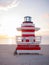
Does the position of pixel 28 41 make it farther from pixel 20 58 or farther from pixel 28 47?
pixel 20 58

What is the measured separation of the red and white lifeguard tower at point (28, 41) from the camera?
124 centimetres

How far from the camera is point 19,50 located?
4.06 ft

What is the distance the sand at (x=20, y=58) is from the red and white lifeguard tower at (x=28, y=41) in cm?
5

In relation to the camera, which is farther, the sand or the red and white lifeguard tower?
the red and white lifeguard tower

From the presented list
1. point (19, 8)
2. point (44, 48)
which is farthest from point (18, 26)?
point (44, 48)

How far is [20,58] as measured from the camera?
3.83 ft

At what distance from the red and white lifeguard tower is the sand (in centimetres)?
5

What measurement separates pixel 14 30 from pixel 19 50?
0.54ft

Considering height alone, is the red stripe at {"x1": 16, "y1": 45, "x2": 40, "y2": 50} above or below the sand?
above

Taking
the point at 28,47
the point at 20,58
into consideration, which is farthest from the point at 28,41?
the point at 20,58

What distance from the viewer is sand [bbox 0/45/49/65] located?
1.10 meters

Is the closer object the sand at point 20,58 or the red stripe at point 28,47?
the sand at point 20,58

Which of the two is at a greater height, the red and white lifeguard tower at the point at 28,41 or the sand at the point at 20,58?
the red and white lifeguard tower at the point at 28,41

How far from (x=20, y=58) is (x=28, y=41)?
0.50ft
